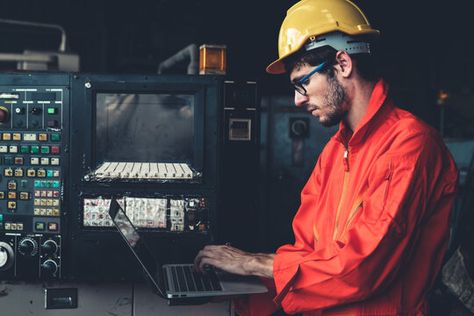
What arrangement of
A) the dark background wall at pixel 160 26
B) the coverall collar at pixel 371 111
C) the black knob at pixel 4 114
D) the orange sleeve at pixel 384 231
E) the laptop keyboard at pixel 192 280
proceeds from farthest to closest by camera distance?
the dark background wall at pixel 160 26 → the black knob at pixel 4 114 → the laptop keyboard at pixel 192 280 → the coverall collar at pixel 371 111 → the orange sleeve at pixel 384 231

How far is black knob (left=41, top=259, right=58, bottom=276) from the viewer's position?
1775 millimetres

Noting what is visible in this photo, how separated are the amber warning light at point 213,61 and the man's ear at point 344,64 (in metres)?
0.49

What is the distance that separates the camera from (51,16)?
177 inches

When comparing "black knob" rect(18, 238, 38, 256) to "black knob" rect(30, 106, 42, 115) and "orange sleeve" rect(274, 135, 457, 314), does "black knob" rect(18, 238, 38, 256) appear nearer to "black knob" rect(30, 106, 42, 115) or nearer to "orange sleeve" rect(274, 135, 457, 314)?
"black knob" rect(30, 106, 42, 115)

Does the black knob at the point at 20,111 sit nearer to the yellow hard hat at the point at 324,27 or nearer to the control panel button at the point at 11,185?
the control panel button at the point at 11,185

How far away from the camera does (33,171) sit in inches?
70.2

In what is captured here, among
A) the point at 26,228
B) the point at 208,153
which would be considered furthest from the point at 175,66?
the point at 26,228

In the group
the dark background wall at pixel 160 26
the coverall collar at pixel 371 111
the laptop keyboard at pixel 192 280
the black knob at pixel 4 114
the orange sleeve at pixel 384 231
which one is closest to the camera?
the orange sleeve at pixel 384 231

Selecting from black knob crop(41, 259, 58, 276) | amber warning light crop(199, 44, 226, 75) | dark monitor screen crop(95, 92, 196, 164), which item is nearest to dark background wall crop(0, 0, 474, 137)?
amber warning light crop(199, 44, 226, 75)

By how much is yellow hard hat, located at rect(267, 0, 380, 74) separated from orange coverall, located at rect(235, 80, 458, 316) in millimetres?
143

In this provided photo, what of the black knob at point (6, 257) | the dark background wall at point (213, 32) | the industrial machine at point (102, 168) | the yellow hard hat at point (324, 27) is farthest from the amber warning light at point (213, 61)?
the dark background wall at point (213, 32)

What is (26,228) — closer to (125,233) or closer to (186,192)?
(125,233)

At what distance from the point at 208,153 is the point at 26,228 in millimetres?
624

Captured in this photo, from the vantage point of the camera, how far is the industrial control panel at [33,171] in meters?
1.78
